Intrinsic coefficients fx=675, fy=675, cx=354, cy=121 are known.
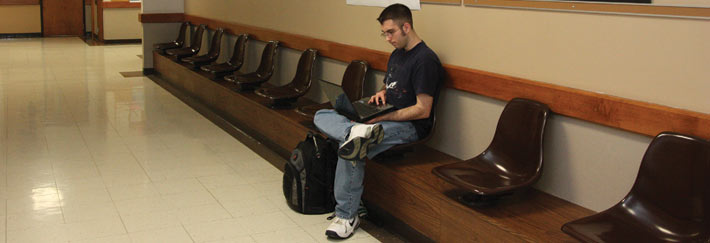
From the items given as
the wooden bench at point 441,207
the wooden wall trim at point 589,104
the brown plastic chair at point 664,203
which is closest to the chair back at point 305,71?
the wooden bench at point 441,207

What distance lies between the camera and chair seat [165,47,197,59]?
8672mm

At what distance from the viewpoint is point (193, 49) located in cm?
888

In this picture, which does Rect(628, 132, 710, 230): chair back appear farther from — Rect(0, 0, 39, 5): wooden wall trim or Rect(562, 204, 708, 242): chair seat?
Rect(0, 0, 39, 5): wooden wall trim

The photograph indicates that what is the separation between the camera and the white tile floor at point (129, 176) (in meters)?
3.79

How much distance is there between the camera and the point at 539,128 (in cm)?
328

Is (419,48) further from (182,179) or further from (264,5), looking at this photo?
(264,5)

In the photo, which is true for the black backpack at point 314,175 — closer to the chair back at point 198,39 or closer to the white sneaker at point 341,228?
the white sneaker at point 341,228

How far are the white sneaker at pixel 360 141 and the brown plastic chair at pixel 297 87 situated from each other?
2065 mm

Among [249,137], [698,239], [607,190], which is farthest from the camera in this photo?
[249,137]

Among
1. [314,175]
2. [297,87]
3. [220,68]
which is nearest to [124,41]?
[220,68]

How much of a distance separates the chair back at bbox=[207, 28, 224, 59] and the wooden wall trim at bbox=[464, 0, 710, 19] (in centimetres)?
489

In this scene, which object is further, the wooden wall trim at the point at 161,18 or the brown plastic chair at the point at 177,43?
the wooden wall trim at the point at 161,18

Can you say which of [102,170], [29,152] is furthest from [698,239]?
[29,152]

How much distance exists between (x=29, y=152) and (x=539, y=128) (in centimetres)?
407
